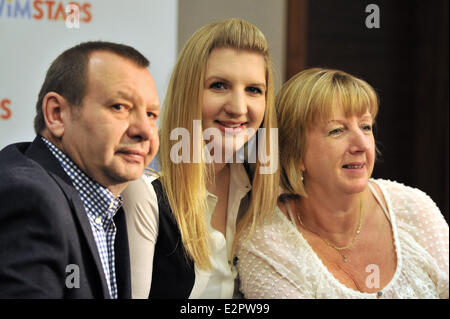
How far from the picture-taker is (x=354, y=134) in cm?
101

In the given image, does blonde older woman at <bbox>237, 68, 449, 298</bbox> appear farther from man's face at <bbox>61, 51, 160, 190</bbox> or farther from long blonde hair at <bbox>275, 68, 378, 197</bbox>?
man's face at <bbox>61, 51, 160, 190</bbox>

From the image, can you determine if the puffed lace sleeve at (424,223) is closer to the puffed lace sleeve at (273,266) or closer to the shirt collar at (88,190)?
the puffed lace sleeve at (273,266)

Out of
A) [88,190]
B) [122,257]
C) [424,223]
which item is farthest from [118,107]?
[424,223]

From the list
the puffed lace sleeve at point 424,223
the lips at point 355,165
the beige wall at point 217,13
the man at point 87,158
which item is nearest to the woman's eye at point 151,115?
the man at point 87,158

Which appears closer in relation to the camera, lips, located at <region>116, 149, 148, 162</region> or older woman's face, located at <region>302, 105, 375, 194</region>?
lips, located at <region>116, 149, 148, 162</region>

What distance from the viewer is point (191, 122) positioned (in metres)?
0.93

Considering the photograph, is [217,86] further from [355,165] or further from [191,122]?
[355,165]

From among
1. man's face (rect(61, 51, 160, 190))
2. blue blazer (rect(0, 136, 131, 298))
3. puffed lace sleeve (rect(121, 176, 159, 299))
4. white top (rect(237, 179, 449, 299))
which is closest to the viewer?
blue blazer (rect(0, 136, 131, 298))

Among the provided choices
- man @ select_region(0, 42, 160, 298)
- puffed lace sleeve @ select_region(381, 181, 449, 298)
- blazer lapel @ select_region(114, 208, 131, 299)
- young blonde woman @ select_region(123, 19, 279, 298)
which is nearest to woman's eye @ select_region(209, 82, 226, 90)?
young blonde woman @ select_region(123, 19, 279, 298)

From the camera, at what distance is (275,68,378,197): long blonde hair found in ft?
3.34

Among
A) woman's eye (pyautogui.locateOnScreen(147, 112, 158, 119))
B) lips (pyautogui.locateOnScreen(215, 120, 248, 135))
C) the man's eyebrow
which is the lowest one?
lips (pyautogui.locateOnScreen(215, 120, 248, 135))

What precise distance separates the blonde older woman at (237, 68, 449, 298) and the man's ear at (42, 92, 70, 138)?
0.41 m

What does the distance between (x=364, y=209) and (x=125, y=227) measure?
1.65ft
